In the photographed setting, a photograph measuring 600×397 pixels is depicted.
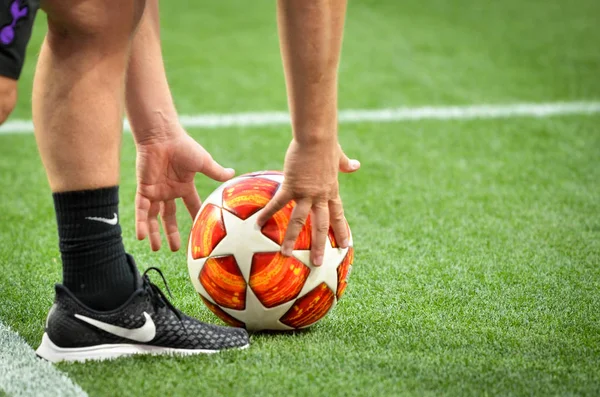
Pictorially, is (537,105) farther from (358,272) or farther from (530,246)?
(358,272)

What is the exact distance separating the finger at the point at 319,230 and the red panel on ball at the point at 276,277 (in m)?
0.05

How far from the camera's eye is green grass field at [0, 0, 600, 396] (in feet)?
7.47

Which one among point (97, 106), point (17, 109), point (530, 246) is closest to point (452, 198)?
point (530, 246)

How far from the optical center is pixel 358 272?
323cm

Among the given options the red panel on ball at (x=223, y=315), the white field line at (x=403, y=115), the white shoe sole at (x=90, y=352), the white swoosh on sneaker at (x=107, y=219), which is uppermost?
the white swoosh on sneaker at (x=107, y=219)

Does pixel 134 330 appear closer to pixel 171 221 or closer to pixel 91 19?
pixel 171 221

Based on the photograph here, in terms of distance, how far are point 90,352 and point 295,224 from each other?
0.61m

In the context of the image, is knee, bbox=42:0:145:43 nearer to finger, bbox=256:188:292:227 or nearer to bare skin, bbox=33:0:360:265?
bare skin, bbox=33:0:360:265

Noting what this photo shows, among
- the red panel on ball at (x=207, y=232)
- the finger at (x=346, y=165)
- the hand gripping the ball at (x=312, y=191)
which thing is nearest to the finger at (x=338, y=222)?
the hand gripping the ball at (x=312, y=191)

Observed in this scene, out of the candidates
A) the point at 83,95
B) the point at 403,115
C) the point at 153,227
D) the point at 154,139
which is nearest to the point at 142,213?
the point at 153,227

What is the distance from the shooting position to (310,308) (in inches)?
99.7

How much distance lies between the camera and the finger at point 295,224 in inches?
91.5

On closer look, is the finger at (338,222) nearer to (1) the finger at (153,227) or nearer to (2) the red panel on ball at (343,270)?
(2) the red panel on ball at (343,270)

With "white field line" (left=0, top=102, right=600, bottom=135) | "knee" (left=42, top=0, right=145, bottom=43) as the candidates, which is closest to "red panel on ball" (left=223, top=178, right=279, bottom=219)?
"knee" (left=42, top=0, right=145, bottom=43)
